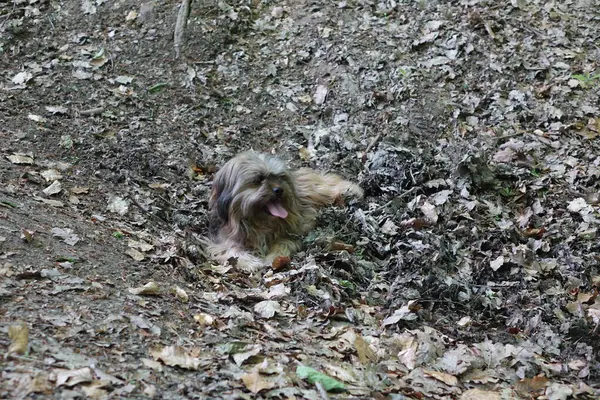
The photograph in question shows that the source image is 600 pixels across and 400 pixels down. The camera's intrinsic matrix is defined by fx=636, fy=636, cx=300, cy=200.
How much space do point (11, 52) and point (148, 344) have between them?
6254 millimetres

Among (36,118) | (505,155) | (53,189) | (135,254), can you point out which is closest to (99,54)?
(36,118)

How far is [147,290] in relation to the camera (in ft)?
15.1

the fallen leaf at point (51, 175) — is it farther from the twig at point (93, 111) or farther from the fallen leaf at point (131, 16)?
the fallen leaf at point (131, 16)

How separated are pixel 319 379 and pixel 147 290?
150cm

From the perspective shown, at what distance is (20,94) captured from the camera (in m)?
7.87

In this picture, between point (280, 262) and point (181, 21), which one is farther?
point (181, 21)

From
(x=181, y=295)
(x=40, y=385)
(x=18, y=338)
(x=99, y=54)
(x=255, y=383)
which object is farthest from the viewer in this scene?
(x=99, y=54)

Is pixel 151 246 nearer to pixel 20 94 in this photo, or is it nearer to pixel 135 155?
pixel 135 155

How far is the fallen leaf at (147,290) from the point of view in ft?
14.9

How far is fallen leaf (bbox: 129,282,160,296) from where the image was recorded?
456 centimetres

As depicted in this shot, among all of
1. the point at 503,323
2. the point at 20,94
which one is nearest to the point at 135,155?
the point at 20,94

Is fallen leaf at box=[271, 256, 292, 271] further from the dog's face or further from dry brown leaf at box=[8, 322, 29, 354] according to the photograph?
dry brown leaf at box=[8, 322, 29, 354]

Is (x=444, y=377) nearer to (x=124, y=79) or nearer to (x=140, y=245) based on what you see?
(x=140, y=245)

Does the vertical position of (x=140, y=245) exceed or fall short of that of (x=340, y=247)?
it exceeds it
